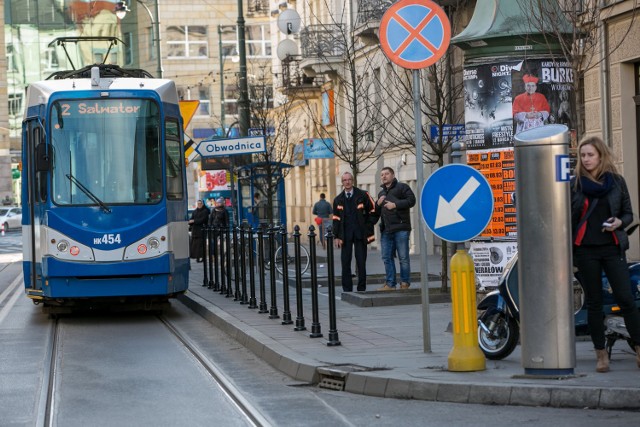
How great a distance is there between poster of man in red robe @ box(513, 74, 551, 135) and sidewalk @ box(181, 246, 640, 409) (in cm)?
233

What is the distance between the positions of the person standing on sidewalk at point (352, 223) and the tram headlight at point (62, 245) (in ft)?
14.5

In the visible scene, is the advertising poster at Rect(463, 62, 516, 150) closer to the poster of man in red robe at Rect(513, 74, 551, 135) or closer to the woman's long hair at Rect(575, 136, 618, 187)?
the poster of man in red robe at Rect(513, 74, 551, 135)

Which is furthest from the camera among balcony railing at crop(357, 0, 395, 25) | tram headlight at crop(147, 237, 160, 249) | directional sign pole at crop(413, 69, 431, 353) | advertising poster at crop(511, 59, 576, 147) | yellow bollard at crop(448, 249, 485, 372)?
balcony railing at crop(357, 0, 395, 25)

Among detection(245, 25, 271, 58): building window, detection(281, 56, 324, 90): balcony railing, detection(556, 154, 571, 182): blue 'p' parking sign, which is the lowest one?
detection(556, 154, 571, 182): blue 'p' parking sign

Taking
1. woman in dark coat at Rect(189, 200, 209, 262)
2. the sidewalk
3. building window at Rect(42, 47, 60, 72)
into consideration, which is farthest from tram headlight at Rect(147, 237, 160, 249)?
building window at Rect(42, 47, 60, 72)

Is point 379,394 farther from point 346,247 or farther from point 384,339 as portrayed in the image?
point 346,247

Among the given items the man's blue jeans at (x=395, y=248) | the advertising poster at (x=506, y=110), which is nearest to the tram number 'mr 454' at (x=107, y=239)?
the man's blue jeans at (x=395, y=248)

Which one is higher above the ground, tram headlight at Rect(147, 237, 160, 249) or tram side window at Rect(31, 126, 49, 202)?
tram side window at Rect(31, 126, 49, 202)

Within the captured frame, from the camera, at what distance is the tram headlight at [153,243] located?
59.2 ft

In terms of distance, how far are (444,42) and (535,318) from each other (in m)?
3.28

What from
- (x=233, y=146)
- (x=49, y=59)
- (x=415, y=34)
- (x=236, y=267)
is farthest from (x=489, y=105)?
(x=49, y=59)

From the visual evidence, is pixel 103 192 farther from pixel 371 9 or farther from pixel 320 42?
pixel 320 42

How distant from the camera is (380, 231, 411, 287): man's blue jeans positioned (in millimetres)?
19625

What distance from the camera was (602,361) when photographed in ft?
33.6
